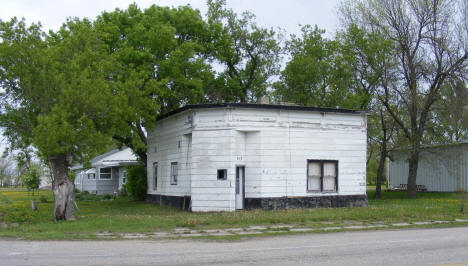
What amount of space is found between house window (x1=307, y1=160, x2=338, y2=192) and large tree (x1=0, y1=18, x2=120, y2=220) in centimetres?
940

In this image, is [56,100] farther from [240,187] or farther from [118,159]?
[118,159]

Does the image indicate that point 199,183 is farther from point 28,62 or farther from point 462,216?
point 462,216

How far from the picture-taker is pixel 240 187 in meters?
21.1

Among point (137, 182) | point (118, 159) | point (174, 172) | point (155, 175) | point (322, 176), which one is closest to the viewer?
point (322, 176)

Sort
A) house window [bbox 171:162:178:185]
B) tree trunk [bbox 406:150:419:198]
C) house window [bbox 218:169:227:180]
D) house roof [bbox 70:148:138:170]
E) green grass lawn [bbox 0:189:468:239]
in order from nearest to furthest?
green grass lawn [bbox 0:189:468:239] < house window [bbox 218:169:227:180] < house window [bbox 171:162:178:185] < tree trunk [bbox 406:150:419:198] < house roof [bbox 70:148:138:170]

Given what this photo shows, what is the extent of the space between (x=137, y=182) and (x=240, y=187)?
38.4ft

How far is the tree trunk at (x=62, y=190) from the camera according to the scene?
1791cm

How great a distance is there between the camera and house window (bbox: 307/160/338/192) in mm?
22250

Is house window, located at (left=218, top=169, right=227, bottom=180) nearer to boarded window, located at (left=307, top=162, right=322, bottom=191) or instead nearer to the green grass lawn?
the green grass lawn

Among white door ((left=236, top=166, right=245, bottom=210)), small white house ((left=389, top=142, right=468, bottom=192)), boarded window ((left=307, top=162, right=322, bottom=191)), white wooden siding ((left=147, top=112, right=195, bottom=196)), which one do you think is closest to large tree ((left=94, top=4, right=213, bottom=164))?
white wooden siding ((left=147, top=112, right=195, bottom=196))

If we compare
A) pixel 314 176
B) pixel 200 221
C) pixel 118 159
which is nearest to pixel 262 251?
pixel 200 221

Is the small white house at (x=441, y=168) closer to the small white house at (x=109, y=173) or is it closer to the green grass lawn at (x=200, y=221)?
the green grass lawn at (x=200, y=221)

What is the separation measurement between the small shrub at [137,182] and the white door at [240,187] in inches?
431

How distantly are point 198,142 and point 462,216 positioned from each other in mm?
11538
